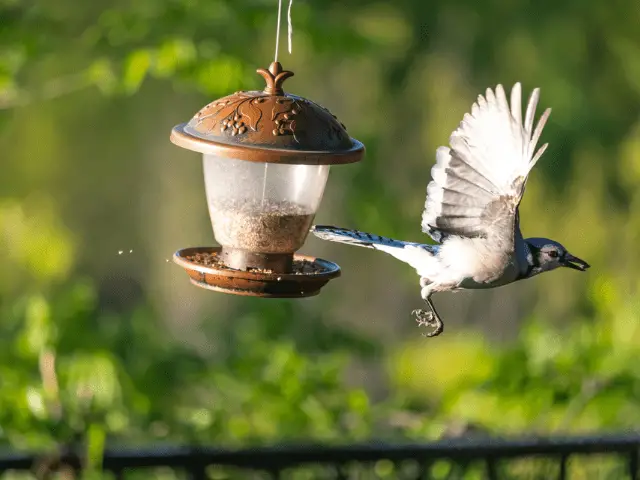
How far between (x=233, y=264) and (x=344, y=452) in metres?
1.20

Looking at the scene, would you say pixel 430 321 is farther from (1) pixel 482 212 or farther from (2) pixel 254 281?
(2) pixel 254 281

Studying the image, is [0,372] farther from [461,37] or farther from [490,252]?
[461,37]

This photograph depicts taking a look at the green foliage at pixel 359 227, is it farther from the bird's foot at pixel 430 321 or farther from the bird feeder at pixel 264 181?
the bird feeder at pixel 264 181

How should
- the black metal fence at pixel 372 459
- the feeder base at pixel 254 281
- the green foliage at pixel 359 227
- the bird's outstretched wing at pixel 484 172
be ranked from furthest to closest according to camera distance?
the green foliage at pixel 359 227, the black metal fence at pixel 372 459, the feeder base at pixel 254 281, the bird's outstretched wing at pixel 484 172

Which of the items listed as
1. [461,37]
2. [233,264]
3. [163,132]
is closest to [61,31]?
[233,264]

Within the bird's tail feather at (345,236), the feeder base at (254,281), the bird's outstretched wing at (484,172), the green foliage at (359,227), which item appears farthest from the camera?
the green foliage at (359,227)

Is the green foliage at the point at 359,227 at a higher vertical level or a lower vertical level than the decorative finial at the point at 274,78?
lower

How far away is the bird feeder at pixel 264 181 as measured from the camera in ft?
8.80

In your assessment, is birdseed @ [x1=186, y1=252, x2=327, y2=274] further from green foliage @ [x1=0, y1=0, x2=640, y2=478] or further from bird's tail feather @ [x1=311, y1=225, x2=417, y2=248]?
green foliage @ [x1=0, y1=0, x2=640, y2=478]

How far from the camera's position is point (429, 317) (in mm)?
3164

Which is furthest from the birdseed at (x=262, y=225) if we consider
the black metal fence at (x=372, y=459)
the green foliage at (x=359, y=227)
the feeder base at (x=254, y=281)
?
the green foliage at (x=359, y=227)

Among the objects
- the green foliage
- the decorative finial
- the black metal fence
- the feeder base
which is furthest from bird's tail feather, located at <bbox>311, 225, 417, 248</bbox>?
the green foliage

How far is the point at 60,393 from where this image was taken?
4.43 meters

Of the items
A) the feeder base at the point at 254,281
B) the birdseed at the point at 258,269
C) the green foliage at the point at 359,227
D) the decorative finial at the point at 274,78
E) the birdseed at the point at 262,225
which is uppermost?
the decorative finial at the point at 274,78
